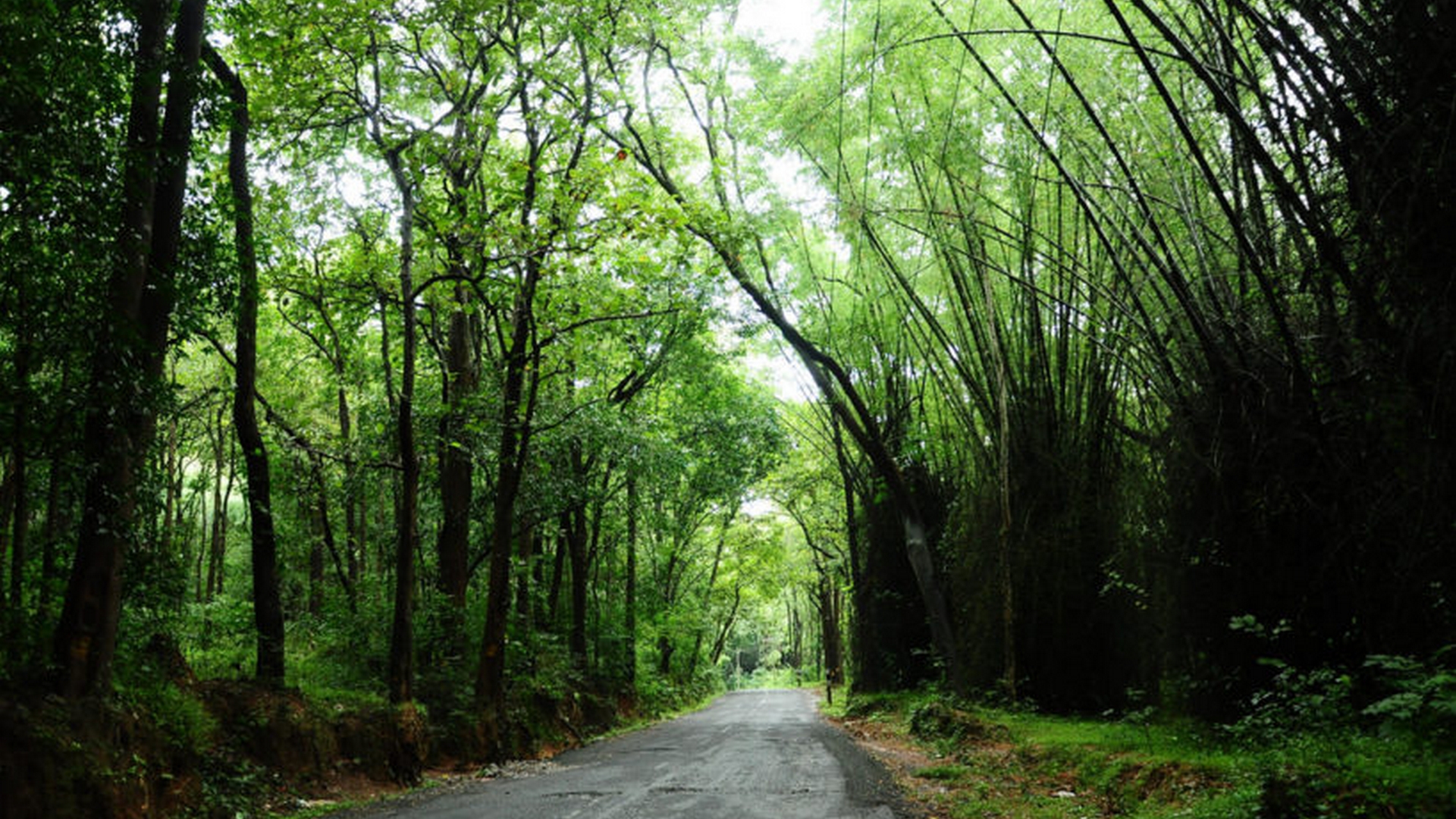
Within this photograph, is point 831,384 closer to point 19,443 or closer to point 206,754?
point 206,754

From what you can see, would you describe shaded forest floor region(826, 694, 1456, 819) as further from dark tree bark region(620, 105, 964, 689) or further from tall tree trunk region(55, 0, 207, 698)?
tall tree trunk region(55, 0, 207, 698)

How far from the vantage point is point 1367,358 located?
13.2ft

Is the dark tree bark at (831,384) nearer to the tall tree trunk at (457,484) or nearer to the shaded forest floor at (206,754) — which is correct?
the tall tree trunk at (457,484)

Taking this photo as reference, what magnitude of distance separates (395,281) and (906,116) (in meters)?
6.47

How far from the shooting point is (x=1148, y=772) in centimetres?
559

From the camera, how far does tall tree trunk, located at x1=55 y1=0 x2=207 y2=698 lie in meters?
5.13

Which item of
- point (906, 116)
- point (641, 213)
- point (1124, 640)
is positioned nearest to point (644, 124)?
point (641, 213)

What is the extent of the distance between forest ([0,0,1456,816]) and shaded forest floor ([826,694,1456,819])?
328 mm

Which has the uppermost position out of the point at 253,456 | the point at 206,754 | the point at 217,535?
the point at 217,535

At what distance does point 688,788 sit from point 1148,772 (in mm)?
3537

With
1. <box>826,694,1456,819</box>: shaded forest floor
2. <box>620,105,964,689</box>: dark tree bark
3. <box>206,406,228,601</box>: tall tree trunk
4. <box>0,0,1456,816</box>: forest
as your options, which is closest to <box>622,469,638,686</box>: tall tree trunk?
<box>0,0,1456,816</box>: forest

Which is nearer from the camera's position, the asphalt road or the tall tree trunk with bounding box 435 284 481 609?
the asphalt road

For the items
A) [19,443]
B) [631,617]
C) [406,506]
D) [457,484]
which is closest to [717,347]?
[457,484]

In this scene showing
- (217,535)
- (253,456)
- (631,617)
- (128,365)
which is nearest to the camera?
(128,365)
